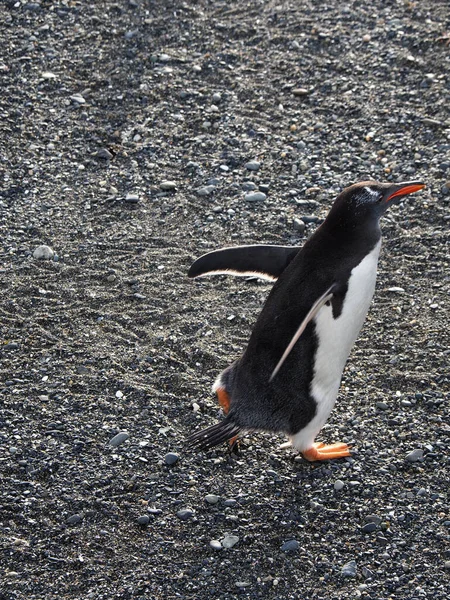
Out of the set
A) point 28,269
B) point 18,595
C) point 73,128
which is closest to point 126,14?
point 73,128

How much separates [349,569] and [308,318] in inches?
36.7

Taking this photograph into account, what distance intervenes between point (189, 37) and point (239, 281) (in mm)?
2535

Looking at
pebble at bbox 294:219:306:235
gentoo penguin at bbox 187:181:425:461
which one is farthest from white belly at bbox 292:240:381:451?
pebble at bbox 294:219:306:235

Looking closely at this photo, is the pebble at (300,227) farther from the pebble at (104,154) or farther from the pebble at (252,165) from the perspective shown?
the pebble at (104,154)

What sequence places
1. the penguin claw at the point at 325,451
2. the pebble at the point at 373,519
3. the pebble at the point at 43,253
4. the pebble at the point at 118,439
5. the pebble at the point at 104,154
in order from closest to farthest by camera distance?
the pebble at the point at 373,519 < the penguin claw at the point at 325,451 < the pebble at the point at 118,439 < the pebble at the point at 43,253 < the pebble at the point at 104,154

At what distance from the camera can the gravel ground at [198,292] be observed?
A: 3488mm

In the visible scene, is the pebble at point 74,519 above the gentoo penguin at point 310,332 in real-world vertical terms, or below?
below

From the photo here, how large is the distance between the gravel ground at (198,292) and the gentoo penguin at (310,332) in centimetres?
25

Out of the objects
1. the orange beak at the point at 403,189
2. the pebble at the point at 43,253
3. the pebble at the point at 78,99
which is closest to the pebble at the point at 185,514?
the orange beak at the point at 403,189

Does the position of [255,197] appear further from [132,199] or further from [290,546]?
[290,546]

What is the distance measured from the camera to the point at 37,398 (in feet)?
13.7

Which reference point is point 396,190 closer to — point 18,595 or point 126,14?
point 18,595

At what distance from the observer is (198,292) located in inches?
189

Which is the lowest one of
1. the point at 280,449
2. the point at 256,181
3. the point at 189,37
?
the point at 280,449
